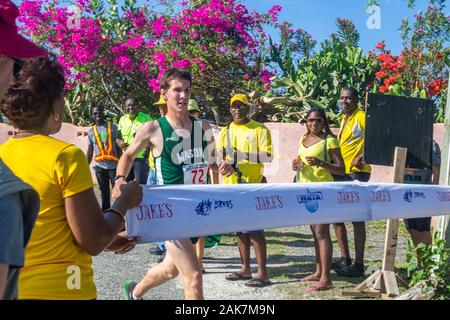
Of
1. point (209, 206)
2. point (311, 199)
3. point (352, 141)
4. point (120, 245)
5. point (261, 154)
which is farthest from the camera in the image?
point (352, 141)

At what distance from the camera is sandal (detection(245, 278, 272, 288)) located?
5.70 meters

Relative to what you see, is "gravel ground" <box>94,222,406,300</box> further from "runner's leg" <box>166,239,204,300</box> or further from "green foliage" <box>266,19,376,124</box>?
"green foliage" <box>266,19,376,124</box>

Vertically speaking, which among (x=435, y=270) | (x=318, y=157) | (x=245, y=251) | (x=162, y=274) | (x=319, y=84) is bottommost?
(x=245, y=251)

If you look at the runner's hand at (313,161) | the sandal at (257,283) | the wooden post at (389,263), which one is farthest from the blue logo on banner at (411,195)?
the sandal at (257,283)

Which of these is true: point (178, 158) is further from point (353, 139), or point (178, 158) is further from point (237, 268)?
point (353, 139)

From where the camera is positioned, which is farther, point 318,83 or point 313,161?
point 318,83


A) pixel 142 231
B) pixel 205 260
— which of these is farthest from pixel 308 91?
pixel 142 231

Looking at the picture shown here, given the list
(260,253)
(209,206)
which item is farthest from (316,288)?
(209,206)

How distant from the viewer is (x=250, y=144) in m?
6.38

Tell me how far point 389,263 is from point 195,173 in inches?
84.2

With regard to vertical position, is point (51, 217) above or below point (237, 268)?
above

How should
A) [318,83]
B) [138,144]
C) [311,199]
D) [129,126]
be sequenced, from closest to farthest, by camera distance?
[138,144]
[311,199]
[129,126]
[318,83]
